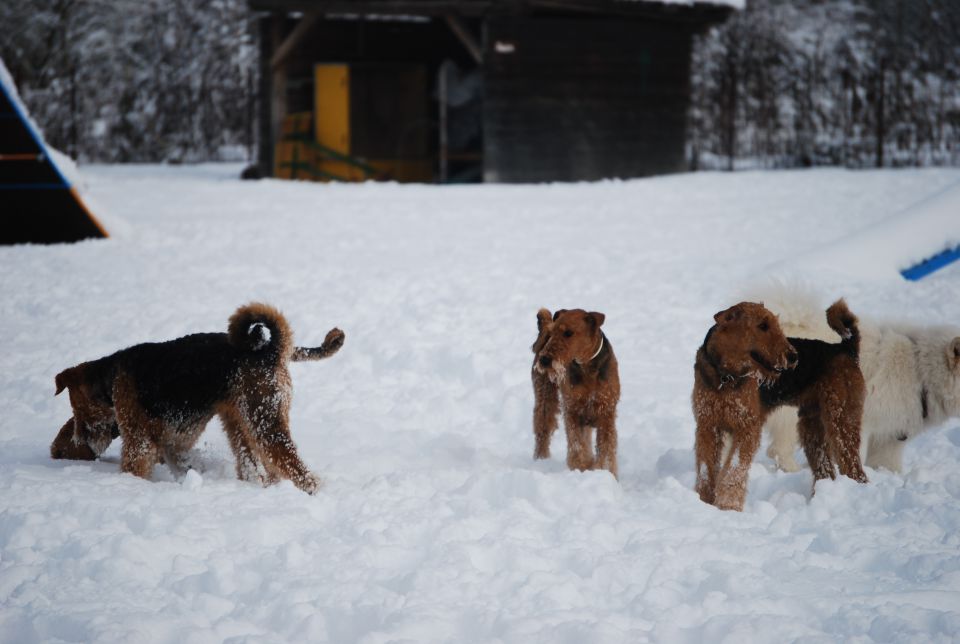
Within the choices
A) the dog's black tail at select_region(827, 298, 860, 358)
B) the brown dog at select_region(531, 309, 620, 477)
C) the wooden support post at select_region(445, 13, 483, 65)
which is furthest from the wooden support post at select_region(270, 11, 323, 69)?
the dog's black tail at select_region(827, 298, 860, 358)

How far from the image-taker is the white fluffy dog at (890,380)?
17.7 feet

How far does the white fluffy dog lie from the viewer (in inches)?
213

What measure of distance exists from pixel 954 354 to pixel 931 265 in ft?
15.7

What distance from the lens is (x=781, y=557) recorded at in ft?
13.1

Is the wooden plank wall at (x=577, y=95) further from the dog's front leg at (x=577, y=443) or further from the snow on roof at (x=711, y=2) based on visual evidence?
the dog's front leg at (x=577, y=443)

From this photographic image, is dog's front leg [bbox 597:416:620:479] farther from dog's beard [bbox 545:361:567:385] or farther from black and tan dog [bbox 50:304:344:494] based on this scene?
black and tan dog [bbox 50:304:344:494]

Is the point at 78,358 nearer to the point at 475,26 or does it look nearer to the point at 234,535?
the point at 234,535

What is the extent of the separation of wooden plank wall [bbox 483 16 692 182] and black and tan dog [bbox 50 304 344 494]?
48.1 feet

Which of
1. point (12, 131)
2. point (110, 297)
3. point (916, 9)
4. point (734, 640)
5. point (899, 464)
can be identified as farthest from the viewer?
point (916, 9)

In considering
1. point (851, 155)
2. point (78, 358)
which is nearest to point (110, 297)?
point (78, 358)

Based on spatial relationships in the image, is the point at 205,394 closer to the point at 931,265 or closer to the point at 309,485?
the point at 309,485

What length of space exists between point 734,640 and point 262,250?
9.61m

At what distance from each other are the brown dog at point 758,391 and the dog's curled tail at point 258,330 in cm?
→ 193

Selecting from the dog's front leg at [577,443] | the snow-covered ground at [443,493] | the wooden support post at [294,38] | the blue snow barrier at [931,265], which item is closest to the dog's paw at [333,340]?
the snow-covered ground at [443,493]
